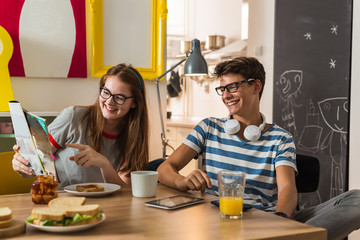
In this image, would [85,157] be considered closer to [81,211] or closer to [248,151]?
[81,211]

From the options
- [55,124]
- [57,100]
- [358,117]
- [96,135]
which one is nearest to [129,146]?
[96,135]

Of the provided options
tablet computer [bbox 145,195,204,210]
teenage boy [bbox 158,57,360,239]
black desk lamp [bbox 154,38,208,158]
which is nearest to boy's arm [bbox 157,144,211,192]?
teenage boy [bbox 158,57,360,239]

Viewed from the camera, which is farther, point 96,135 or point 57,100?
point 57,100

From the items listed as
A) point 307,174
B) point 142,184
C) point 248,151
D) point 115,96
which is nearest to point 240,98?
point 248,151

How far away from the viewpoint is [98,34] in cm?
286

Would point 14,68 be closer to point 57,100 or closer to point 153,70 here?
point 57,100

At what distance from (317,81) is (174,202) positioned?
7.28 feet

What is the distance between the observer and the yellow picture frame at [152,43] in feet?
9.34

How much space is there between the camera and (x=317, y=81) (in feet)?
10.5

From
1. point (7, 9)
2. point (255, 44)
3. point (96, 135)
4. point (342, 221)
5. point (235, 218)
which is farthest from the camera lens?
point (255, 44)

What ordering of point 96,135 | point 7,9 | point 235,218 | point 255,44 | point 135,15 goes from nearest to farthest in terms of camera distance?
point 235,218
point 96,135
point 7,9
point 135,15
point 255,44

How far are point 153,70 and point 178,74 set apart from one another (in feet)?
11.0

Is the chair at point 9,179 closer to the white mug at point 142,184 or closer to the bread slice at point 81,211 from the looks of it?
the white mug at point 142,184

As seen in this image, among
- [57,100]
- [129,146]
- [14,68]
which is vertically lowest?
[129,146]
